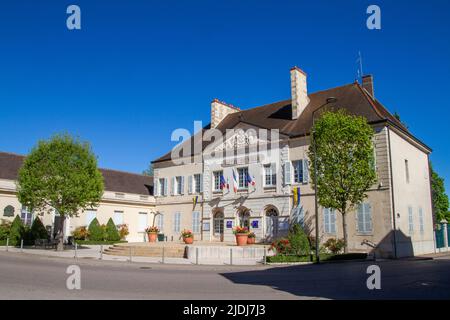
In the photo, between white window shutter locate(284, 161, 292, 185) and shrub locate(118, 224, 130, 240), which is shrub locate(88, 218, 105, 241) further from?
white window shutter locate(284, 161, 292, 185)

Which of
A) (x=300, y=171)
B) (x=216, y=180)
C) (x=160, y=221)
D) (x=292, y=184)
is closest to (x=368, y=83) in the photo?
(x=300, y=171)

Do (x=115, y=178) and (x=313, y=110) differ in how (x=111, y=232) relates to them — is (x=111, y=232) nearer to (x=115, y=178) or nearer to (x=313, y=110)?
(x=115, y=178)

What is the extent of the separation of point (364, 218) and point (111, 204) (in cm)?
2028

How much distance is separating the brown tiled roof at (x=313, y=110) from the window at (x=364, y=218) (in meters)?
5.04

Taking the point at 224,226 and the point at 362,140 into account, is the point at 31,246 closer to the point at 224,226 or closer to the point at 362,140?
the point at 224,226

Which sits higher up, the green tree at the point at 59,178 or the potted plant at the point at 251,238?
the green tree at the point at 59,178

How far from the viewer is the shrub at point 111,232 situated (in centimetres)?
3155

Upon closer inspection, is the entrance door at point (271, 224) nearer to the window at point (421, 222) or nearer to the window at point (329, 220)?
the window at point (329, 220)

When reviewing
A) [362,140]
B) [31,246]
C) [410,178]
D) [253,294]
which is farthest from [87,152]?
[410,178]

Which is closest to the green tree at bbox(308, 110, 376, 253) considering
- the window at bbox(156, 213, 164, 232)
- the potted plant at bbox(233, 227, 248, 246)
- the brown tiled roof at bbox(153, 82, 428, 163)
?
the brown tiled roof at bbox(153, 82, 428, 163)

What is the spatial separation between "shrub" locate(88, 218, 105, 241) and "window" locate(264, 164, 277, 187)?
13251 millimetres

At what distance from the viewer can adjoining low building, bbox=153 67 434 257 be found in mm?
23266

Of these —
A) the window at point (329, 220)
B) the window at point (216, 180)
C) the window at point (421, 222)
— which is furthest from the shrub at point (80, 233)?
the window at point (421, 222)

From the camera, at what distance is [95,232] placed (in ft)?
102
